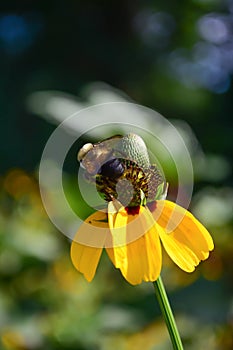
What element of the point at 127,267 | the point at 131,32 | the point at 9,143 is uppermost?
the point at 127,267

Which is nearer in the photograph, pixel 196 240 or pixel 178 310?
pixel 196 240

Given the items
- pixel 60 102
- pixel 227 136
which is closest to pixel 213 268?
pixel 60 102

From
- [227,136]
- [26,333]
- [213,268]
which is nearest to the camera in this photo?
[26,333]

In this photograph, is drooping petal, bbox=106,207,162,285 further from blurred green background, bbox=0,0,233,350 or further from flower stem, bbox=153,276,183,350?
blurred green background, bbox=0,0,233,350

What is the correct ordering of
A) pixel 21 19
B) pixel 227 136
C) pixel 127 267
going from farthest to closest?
pixel 21 19 → pixel 227 136 → pixel 127 267

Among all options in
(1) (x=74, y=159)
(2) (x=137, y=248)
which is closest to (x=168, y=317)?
(2) (x=137, y=248)

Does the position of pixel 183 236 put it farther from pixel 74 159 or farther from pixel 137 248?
pixel 74 159

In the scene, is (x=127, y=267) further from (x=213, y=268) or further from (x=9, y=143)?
(x=9, y=143)

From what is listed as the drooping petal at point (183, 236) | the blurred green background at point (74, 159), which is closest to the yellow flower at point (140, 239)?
the drooping petal at point (183, 236)
